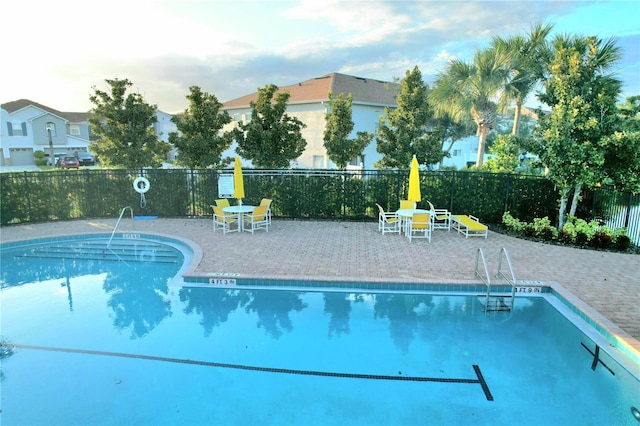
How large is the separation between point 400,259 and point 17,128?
2068 inches

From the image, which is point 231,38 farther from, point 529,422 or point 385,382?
point 529,422

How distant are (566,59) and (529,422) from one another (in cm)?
945

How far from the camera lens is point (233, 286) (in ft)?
25.9

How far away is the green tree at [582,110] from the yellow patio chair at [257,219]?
27.6 ft

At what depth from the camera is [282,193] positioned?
1409 centimetres

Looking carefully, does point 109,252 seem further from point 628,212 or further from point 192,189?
point 628,212

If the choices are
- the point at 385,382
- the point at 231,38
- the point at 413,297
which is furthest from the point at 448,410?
the point at 231,38

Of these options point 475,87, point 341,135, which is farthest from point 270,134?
point 475,87

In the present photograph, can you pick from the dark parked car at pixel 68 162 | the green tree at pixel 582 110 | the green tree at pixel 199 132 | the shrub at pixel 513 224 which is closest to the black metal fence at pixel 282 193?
the shrub at pixel 513 224

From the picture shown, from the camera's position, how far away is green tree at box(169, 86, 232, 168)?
14.7m

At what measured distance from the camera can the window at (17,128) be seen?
43188 millimetres

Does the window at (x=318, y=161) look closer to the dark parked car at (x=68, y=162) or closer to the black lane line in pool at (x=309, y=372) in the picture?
the black lane line in pool at (x=309, y=372)

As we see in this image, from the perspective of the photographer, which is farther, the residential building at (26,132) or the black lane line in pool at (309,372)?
the residential building at (26,132)

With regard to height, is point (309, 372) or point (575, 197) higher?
point (575, 197)
